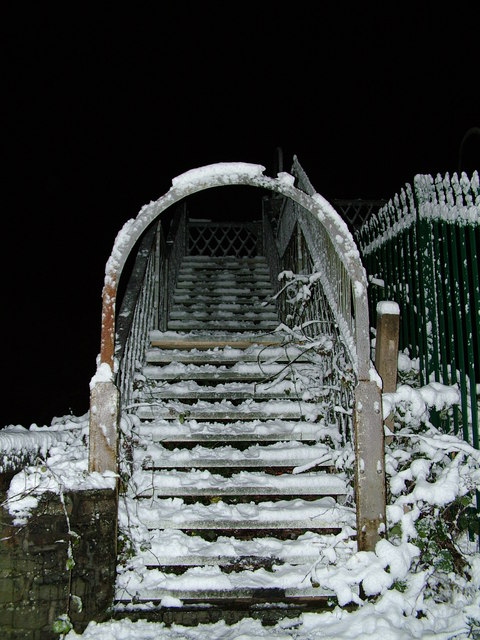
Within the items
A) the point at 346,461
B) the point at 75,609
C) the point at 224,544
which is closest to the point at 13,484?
the point at 75,609

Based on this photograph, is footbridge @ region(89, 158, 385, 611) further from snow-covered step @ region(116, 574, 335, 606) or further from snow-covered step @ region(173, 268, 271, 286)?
snow-covered step @ region(173, 268, 271, 286)

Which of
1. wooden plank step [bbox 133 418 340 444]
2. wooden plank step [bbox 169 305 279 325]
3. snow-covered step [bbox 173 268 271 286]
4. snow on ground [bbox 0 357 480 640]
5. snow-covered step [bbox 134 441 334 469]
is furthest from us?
snow-covered step [bbox 173 268 271 286]

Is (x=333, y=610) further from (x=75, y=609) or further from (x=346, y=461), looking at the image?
(x=75, y=609)

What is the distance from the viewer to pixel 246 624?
277 cm

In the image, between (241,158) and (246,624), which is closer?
(246,624)

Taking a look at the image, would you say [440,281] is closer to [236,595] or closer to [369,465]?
[369,465]

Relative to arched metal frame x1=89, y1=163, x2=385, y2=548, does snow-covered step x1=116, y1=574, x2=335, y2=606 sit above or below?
below

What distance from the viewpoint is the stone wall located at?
2672mm

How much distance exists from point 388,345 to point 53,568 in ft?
7.95

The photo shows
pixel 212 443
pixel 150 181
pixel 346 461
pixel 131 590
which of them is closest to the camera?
pixel 131 590

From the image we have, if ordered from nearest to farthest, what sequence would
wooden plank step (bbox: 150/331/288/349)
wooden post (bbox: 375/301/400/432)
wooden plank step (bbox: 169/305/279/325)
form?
1. wooden post (bbox: 375/301/400/432)
2. wooden plank step (bbox: 150/331/288/349)
3. wooden plank step (bbox: 169/305/279/325)

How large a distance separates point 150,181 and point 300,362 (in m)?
12.5

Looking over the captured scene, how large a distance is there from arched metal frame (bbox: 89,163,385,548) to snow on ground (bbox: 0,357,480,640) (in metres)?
0.13

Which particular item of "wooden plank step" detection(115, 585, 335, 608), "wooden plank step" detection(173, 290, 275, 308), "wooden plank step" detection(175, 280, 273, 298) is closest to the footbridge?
"wooden plank step" detection(115, 585, 335, 608)
